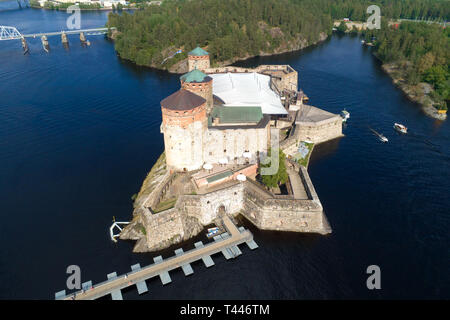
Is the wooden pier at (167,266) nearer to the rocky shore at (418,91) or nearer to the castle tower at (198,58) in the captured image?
the castle tower at (198,58)

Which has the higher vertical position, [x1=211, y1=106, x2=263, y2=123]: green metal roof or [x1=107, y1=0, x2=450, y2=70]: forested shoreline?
[x1=107, y1=0, x2=450, y2=70]: forested shoreline

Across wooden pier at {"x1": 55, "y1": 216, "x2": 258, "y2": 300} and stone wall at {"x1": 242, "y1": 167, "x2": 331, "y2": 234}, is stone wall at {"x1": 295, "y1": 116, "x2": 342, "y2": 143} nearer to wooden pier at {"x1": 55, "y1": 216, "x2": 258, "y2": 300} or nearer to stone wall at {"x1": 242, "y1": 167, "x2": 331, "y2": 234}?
stone wall at {"x1": 242, "y1": 167, "x2": 331, "y2": 234}

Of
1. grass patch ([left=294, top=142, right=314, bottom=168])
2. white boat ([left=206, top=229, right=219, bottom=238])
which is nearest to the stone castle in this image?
white boat ([left=206, top=229, right=219, bottom=238])

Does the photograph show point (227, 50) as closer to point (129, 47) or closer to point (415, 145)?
point (129, 47)

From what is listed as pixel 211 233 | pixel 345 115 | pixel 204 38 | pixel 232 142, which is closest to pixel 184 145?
pixel 232 142

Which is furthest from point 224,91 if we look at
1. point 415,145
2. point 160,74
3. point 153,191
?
point 160,74
